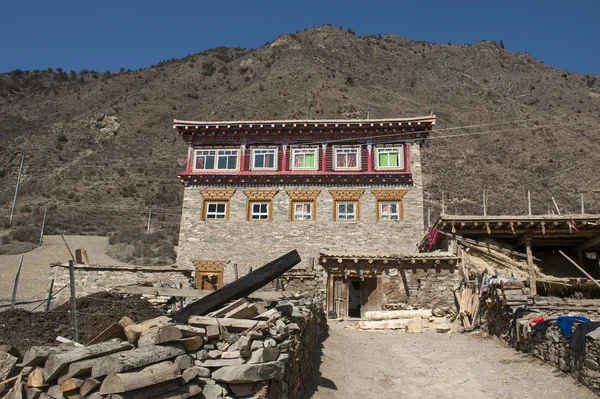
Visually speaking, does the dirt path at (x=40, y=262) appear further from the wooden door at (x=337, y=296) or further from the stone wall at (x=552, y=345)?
the stone wall at (x=552, y=345)

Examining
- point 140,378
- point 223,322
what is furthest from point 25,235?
point 140,378

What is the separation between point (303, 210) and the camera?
95.3 feet

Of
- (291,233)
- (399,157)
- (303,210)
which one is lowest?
(291,233)

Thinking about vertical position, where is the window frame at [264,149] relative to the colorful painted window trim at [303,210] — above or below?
above

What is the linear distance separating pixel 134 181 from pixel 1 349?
59912mm

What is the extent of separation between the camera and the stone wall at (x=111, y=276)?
2314cm

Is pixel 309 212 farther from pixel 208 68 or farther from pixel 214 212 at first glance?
pixel 208 68

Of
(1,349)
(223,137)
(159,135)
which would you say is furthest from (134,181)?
(1,349)

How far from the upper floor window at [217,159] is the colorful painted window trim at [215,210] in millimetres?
2568

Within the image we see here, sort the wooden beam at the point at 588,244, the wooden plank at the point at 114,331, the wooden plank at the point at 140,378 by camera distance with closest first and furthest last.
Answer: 1. the wooden plank at the point at 140,378
2. the wooden plank at the point at 114,331
3. the wooden beam at the point at 588,244

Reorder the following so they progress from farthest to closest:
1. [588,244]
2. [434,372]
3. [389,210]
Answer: [389,210], [588,244], [434,372]

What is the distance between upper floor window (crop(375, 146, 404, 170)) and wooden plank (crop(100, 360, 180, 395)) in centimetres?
2503

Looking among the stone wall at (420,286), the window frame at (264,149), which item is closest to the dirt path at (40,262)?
the window frame at (264,149)

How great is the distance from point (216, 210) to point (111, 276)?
831 centimetres
